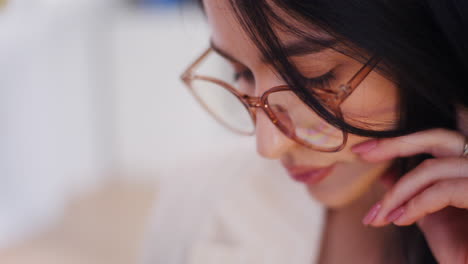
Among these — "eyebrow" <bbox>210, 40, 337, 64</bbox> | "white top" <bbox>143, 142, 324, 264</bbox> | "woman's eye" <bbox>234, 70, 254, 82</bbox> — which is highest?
"eyebrow" <bbox>210, 40, 337, 64</bbox>

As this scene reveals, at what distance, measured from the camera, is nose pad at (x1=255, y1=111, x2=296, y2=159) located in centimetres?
73

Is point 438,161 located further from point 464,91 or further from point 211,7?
point 211,7

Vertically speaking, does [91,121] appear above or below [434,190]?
above

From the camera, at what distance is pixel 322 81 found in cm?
65

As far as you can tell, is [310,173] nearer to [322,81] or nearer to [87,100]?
[322,81]

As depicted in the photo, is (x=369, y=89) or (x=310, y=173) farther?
(x=310, y=173)

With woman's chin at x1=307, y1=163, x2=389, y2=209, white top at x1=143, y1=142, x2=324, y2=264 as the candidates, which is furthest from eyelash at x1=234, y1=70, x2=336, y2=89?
white top at x1=143, y1=142, x2=324, y2=264

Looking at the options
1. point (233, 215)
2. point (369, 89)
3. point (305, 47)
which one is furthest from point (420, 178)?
point (233, 215)

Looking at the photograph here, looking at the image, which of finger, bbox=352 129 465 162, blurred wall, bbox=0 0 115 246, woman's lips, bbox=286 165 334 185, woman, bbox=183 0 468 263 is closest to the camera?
woman, bbox=183 0 468 263

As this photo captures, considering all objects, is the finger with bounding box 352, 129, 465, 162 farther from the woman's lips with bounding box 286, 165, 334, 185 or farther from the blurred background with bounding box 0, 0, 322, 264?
the blurred background with bounding box 0, 0, 322, 264

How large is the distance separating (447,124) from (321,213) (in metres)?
0.33

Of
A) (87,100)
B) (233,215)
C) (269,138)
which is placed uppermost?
(87,100)

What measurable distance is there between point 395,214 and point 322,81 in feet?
0.73

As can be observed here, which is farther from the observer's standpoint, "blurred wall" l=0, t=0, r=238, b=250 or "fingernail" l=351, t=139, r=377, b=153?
"blurred wall" l=0, t=0, r=238, b=250
